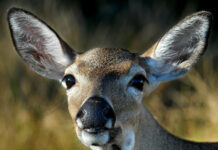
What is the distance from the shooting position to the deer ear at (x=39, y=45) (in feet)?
20.8

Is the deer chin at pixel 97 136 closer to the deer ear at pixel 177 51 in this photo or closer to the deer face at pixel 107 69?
the deer face at pixel 107 69

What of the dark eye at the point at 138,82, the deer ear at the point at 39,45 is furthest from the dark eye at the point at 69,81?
the dark eye at the point at 138,82

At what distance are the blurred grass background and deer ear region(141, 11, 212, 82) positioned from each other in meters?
2.57

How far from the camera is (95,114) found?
513 cm

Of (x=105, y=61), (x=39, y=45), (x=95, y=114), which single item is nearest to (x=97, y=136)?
(x=95, y=114)

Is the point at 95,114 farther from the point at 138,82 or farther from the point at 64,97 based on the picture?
the point at 64,97

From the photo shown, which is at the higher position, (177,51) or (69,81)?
(69,81)

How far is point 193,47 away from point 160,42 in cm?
35

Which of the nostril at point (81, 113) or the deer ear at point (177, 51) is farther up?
the nostril at point (81, 113)

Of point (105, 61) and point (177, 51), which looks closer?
point (105, 61)

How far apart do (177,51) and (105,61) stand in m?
0.91

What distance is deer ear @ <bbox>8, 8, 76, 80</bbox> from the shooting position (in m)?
6.33

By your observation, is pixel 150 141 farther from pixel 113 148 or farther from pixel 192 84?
pixel 192 84

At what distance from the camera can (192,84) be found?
1035 centimetres
